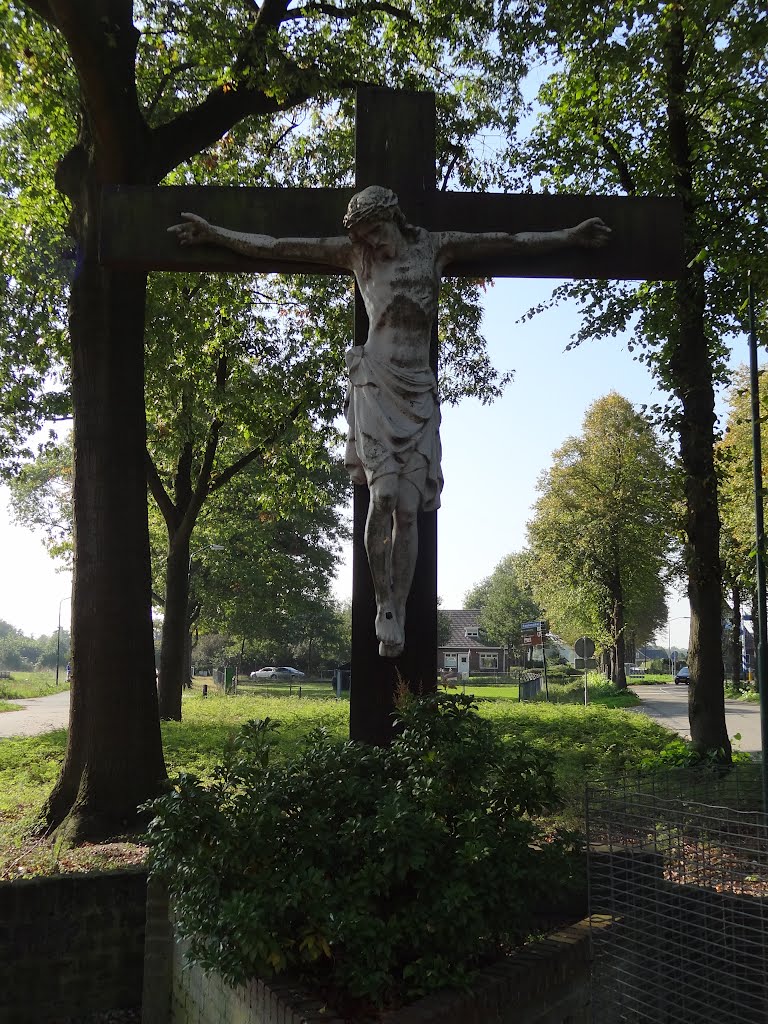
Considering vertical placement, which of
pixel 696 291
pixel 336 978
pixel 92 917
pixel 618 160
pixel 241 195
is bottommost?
pixel 92 917

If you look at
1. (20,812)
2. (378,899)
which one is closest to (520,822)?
(378,899)

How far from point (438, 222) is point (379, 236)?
2.26ft

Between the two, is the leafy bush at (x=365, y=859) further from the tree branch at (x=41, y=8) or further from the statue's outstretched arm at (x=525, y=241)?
the tree branch at (x=41, y=8)

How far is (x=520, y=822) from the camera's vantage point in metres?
3.60

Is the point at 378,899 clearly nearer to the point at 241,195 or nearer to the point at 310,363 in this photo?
the point at 241,195

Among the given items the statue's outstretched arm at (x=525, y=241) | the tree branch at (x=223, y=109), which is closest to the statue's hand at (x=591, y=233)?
the statue's outstretched arm at (x=525, y=241)

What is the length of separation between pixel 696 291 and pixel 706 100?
237cm

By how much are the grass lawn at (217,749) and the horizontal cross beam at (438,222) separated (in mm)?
2932

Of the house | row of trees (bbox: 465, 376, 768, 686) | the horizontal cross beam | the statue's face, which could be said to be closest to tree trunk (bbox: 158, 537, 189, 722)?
the horizontal cross beam

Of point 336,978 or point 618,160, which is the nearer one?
point 336,978

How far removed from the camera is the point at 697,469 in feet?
37.8

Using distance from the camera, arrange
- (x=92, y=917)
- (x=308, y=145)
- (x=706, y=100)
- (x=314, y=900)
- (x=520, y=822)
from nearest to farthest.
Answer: (x=314, y=900) → (x=520, y=822) → (x=92, y=917) → (x=706, y=100) → (x=308, y=145)

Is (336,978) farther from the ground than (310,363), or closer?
closer

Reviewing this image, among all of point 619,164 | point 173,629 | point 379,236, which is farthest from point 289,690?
point 379,236
